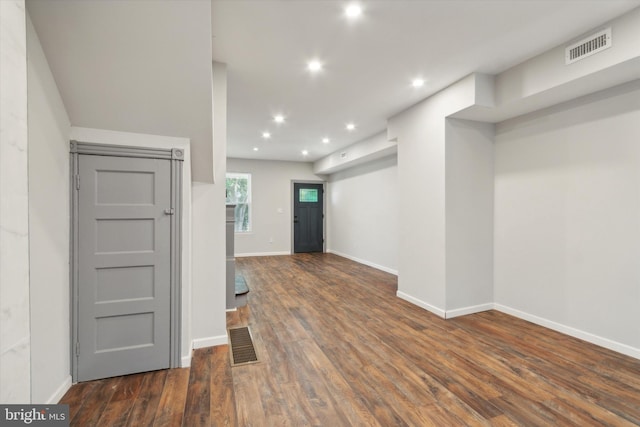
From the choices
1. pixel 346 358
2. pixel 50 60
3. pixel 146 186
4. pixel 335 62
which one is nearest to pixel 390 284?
pixel 346 358

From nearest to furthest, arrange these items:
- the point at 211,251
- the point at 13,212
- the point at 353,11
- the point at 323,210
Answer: the point at 13,212 < the point at 353,11 < the point at 211,251 < the point at 323,210

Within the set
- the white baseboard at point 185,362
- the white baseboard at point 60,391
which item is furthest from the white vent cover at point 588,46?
the white baseboard at point 60,391

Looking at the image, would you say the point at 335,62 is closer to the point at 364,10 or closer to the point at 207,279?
the point at 364,10

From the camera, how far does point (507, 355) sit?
8.17 ft

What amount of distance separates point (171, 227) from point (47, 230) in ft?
2.32

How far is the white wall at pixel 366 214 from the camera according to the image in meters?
5.79

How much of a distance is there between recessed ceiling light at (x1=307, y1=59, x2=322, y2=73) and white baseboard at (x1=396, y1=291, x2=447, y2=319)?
303cm

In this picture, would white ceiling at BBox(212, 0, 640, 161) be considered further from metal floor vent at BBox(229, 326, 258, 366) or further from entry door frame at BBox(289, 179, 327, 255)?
entry door frame at BBox(289, 179, 327, 255)

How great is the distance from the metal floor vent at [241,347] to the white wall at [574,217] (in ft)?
10.0

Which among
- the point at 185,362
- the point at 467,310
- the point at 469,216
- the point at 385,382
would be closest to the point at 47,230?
the point at 185,362

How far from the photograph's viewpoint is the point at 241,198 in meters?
7.78

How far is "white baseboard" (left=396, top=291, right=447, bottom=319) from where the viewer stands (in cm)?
339

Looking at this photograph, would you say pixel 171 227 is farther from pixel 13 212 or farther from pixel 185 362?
pixel 13 212

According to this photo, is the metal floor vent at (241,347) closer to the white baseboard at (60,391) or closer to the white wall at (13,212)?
the white baseboard at (60,391)
